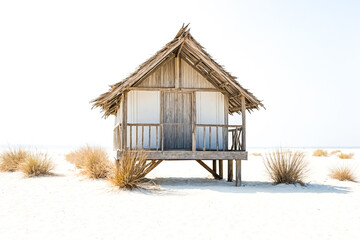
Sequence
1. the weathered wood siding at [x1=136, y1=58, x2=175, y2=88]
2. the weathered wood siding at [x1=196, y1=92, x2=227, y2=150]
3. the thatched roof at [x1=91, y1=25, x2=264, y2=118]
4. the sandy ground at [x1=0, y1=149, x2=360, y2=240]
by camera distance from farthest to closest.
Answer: the weathered wood siding at [x1=196, y1=92, x2=227, y2=150] → the weathered wood siding at [x1=136, y1=58, x2=175, y2=88] → the thatched roof at [x1=91, y1=25, x2=264, y2=118] → the sandy ground at [x1=0, y1=149, x2=360, y2=240]

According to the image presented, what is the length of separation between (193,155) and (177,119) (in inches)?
68.9

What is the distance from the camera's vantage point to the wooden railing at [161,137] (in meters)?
11.6

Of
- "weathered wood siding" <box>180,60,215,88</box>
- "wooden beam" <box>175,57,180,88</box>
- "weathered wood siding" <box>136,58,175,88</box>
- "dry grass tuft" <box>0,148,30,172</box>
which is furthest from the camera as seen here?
"dry grass tuft" <box>0,148,30,172</box>

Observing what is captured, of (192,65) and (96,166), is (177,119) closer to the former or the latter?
(192,65)

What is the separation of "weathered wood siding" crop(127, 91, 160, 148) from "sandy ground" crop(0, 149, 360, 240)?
234 centimetres

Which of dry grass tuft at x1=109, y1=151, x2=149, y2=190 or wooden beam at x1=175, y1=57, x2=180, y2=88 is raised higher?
wooden beam at x1=175, y1=57, x2=180, y2=88

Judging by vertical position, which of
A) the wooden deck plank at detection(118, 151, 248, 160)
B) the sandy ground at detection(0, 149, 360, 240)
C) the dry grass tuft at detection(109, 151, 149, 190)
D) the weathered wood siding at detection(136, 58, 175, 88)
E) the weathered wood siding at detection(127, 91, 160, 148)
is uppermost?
the weathered wood siding at detection(136, 58, 175, 88)

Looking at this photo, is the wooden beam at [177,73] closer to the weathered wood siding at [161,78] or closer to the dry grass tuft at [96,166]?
the weathered wood siding at [161,78]

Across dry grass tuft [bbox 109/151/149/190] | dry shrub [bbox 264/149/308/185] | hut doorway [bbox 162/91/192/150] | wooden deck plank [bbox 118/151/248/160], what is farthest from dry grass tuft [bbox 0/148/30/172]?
dry shrub [bbox 264/149/308/185]

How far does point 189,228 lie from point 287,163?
7024mm

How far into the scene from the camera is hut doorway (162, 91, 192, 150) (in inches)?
499

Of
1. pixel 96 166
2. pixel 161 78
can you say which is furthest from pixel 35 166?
pixel 161 78

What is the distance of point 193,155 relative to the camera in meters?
11.6

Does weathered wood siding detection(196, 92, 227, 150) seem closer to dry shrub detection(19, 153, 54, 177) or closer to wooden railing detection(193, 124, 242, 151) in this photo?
wooden railing detection(193, 124, 242, 151)
